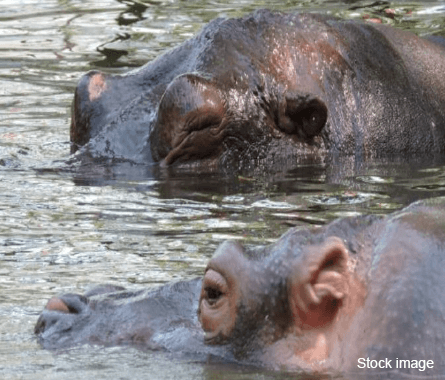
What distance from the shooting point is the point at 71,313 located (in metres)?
4.48

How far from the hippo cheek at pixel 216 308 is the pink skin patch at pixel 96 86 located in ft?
18.1

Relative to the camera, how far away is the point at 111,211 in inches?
297

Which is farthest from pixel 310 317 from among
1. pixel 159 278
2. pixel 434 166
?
pixel 434 166

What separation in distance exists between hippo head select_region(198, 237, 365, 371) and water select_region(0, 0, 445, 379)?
0.30 ft

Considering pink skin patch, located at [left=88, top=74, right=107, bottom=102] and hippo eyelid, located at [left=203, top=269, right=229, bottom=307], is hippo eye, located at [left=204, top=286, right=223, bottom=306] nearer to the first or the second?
hippo eyelid, located at [left=203, top=269, right=229, bottom=307]

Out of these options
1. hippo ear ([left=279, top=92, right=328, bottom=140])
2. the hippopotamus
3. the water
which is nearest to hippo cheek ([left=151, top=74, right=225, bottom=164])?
the water

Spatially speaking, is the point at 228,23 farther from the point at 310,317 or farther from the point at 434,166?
the point at 310,317

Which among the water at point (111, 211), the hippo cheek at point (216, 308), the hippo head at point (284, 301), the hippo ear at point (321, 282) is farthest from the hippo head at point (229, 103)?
the hippo ear at point (321, 282)

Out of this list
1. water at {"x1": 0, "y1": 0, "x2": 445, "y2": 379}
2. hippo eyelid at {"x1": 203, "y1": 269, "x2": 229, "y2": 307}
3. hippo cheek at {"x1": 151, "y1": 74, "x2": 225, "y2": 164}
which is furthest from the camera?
hippo cheek at {"x1": 151, "y1": 74, "x2": 225, "y2": 164}

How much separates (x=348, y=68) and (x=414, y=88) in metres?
0.58

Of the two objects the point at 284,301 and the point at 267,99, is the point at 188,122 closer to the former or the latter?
the point at 267,99

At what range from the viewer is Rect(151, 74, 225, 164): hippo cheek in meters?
8.63

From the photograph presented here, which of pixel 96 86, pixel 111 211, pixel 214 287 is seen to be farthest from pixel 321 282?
pixel 96 86

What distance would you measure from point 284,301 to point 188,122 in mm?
4958
